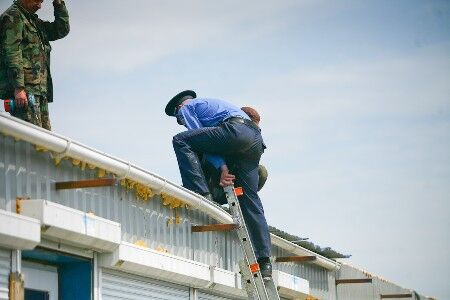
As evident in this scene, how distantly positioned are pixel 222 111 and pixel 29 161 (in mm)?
3887

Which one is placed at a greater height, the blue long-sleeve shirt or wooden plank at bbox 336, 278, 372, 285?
the blue long-sleeve shirt

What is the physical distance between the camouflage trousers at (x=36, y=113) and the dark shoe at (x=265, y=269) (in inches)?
121

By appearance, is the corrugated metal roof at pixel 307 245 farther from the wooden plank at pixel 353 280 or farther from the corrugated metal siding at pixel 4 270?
the corrugated metal siding at pixel 4 270

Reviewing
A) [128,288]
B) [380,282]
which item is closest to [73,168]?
[128,288]

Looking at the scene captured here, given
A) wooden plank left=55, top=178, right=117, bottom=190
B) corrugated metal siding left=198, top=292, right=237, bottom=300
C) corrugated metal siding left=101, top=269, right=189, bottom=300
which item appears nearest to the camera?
wooden plank left=55, top=178, right=117, bottom=190

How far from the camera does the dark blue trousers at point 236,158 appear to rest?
12.5 m

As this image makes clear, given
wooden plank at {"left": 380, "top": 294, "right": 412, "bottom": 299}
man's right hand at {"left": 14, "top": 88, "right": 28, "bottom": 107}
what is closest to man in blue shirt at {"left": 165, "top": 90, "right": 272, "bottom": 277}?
man's right hand at {"left": 14, "top": 88, "right": 28, "bottom": 107}

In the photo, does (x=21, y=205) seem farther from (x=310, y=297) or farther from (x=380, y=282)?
(x=380, y=282)

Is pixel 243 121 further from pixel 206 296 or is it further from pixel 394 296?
pixel 394 296

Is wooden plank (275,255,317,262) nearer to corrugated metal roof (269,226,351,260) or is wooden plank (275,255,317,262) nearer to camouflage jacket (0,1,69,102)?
corrugated metal roof (269,226,351,260)

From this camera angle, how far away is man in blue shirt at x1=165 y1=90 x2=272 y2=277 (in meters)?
12.5

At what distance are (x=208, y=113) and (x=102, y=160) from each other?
300 centimetres

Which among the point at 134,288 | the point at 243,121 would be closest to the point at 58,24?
the point at 243,121

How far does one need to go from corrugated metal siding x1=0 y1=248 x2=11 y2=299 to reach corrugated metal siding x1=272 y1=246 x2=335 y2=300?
6.99 meters
